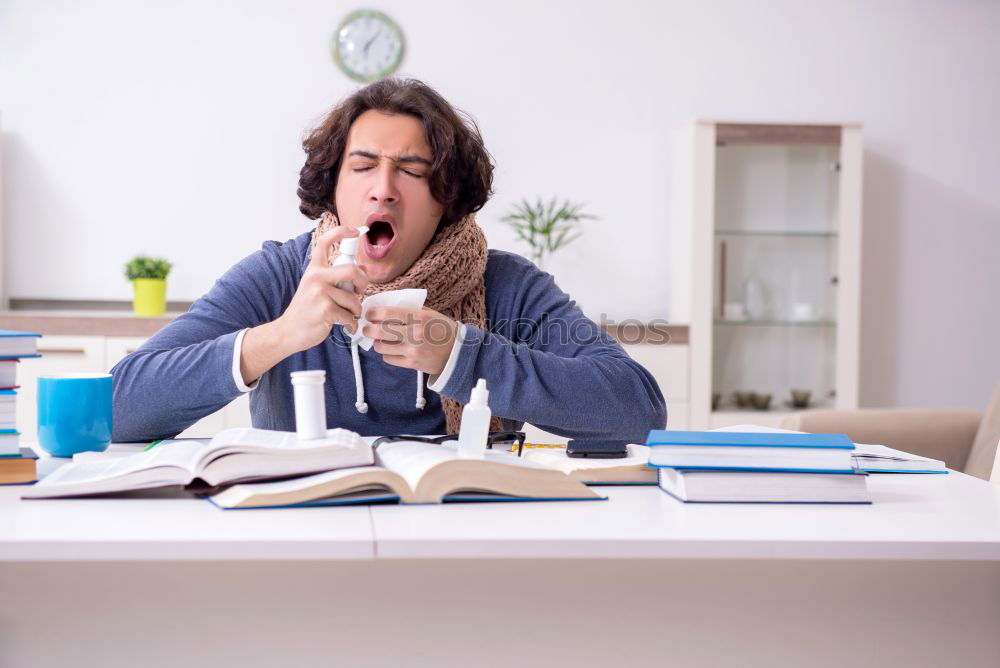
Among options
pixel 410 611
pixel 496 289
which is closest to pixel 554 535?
pixel 410 611

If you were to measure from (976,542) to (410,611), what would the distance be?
1.75 ft

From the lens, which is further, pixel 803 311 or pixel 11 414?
pixel 803 311

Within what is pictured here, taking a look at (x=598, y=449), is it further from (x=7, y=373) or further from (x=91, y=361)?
(x=91, y=361)

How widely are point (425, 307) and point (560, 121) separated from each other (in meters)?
2.42

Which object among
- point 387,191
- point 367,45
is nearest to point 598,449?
point 387,191

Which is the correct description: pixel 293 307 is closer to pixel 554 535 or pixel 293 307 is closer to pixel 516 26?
pixel 554 535

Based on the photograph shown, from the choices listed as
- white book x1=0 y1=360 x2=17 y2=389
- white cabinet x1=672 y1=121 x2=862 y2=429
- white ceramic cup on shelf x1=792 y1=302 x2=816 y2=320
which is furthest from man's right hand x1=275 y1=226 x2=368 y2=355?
white ceramic cup on shelf x1=792 y1=302 x2=816 y2=320

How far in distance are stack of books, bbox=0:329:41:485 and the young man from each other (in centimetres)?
29

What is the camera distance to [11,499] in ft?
3.23

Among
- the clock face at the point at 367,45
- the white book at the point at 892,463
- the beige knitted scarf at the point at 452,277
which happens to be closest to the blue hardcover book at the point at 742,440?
the white book at the point at 892,463

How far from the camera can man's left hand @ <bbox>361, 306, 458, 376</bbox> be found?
4.45ft

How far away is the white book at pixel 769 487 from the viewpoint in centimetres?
104

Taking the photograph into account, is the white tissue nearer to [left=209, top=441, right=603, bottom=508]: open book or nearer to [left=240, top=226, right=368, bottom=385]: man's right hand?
[left=240, top=226, right=368, bottom=385]: man's right hand

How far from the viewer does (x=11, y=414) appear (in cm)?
115
